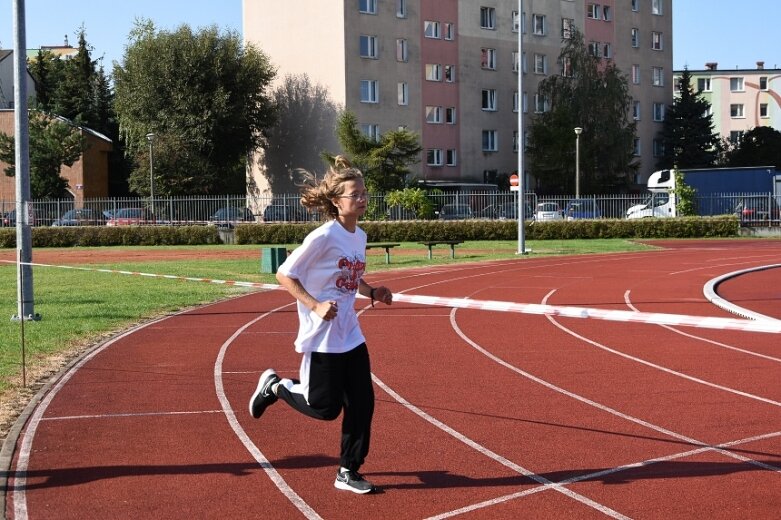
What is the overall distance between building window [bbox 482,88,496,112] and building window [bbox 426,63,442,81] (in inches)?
165

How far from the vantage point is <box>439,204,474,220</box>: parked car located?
148 ft

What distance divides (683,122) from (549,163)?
16.6 metres

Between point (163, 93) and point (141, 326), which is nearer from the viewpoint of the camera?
A: point (141, 326)

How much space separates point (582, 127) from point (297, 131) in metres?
18.2

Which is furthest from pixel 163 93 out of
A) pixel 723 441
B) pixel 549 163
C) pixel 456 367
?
pixel 723 441

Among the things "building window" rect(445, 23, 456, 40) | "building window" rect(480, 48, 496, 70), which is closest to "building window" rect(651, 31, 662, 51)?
"building window" rect(480, 48, 496, 70)

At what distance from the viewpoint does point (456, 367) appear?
1041 cm

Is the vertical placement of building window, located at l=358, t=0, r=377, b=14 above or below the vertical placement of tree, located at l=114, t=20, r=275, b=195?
above

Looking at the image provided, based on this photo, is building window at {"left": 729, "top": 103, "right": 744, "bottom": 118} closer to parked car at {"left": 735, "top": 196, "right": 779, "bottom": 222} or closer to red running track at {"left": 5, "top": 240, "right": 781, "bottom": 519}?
parked car at {"left": 735, "top": 196, "right": 779, "bottom": 222}

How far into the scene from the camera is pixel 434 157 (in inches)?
2413

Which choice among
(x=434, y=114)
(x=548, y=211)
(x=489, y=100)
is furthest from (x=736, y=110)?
(x=548, y=211)

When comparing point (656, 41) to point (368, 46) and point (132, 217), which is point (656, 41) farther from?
point (132, 217)

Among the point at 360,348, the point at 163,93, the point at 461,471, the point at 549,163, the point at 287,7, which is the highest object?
the point at 287,7

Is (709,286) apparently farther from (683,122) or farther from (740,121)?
(740,121)
